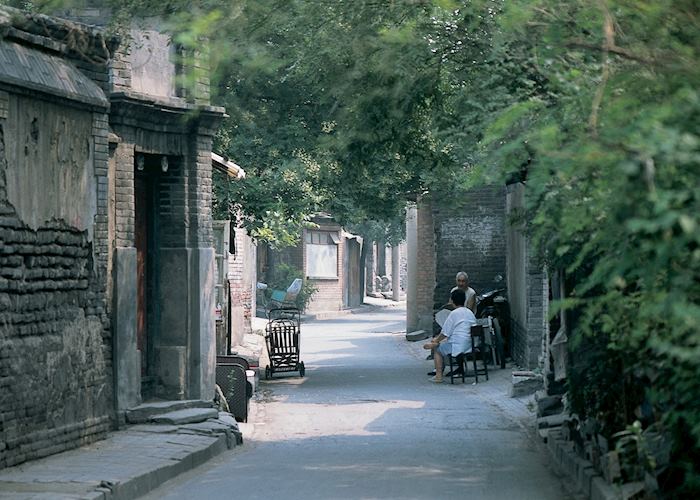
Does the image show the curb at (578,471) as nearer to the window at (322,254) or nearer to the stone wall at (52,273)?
the stone wall at (52,273)

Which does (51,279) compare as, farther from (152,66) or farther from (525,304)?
(525,304)

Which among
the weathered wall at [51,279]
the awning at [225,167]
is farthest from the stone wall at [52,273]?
the awning at [225,167]

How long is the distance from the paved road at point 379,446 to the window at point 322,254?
33.8m

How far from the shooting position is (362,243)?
73.2 meters

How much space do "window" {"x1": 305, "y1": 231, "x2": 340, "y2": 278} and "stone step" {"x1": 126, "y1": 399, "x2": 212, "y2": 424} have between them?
1771 inches

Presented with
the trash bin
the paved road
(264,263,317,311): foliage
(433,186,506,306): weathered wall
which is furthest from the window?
the trash bin

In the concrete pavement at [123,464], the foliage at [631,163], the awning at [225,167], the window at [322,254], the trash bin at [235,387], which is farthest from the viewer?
the window at [322,254]

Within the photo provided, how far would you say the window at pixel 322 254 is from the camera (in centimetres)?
6347

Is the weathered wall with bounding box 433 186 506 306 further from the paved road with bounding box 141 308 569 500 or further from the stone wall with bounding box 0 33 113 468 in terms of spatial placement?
the stone wall with bounding box 0 33 113 468

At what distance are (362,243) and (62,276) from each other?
58.5 meters

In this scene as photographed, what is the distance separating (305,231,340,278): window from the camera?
63.5 metres

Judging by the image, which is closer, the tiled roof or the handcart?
the tiled roof

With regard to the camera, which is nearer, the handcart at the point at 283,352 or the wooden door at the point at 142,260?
the wooden door at the point at 142,260

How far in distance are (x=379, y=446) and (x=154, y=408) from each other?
8.78 ft
